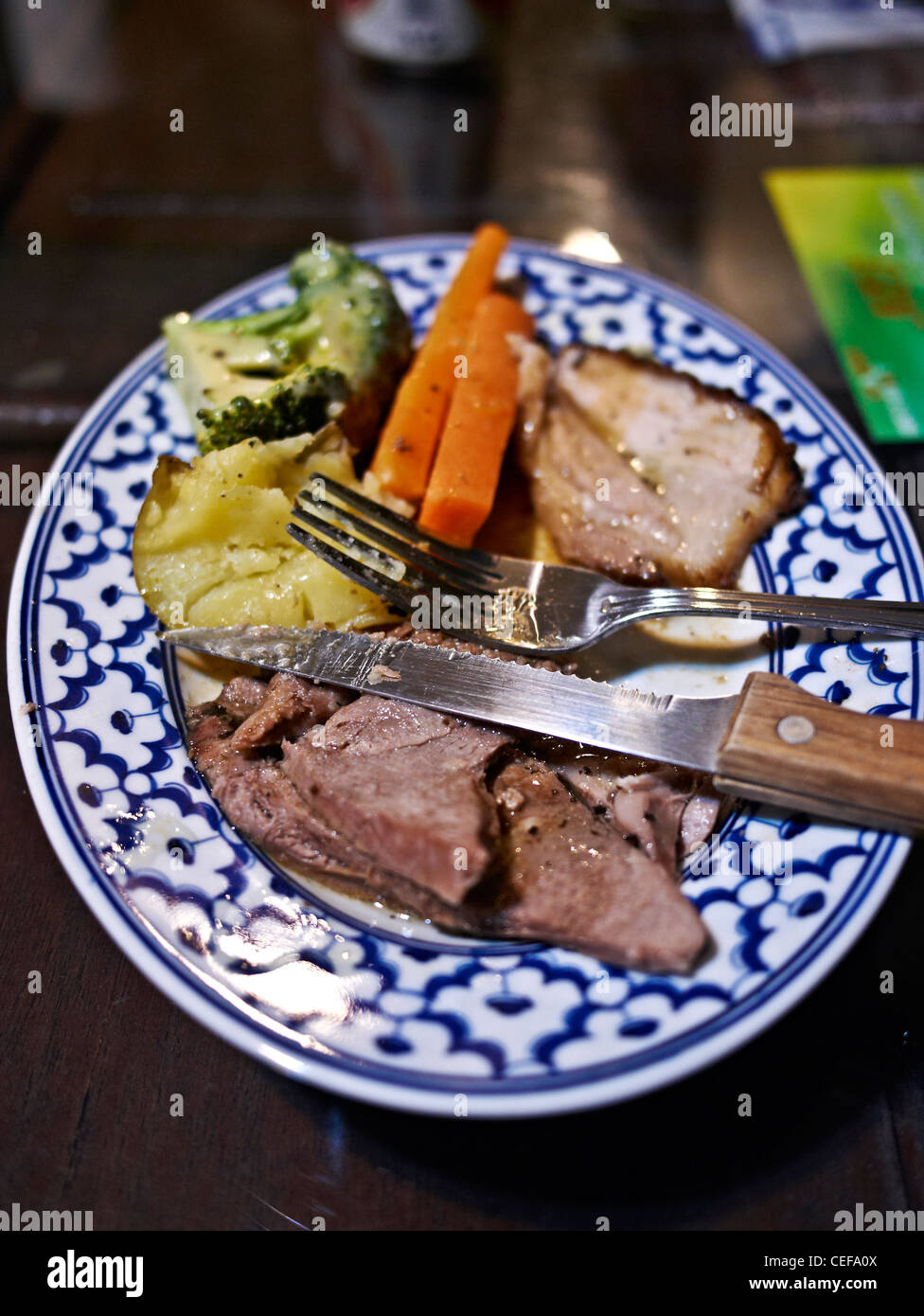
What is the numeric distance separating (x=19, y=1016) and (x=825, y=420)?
2.61m

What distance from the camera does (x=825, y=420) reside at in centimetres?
263

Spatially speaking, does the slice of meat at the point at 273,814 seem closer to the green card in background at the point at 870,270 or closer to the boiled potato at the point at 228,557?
the boiled potato at the point at 228,557

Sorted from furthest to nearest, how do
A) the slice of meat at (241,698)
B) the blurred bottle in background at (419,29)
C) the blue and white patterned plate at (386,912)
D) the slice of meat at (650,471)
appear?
the blurred bottle in background at (419,29) < the slice of meat at (650,471) < the slice of meat at (241,698) < the blue and white patterned plate at (386,912)

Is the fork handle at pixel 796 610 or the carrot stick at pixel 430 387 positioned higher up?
the carrot stick at pixel 430 387

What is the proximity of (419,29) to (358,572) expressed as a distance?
12.1ft

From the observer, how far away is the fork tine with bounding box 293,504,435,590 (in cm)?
221

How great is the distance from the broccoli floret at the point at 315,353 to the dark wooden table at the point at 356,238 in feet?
2.48

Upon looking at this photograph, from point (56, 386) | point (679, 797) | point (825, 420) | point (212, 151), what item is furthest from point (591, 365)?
point (212, 151)

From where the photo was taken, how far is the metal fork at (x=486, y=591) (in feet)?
7.09

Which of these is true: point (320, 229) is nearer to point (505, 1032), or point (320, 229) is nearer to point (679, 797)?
point (679, 797)

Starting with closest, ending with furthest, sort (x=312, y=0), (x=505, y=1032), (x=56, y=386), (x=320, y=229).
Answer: (x=505, y=1032) → (x=56, y=386) → (x=320, y=229) → (x=312, y=0)

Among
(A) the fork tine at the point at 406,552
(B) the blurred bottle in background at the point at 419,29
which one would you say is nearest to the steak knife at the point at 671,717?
(A) the fork tine at the point at 406,552

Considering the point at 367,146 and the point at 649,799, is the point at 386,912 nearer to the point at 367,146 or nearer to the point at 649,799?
the point at 649,799

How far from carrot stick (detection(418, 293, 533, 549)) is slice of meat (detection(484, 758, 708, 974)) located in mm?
866
